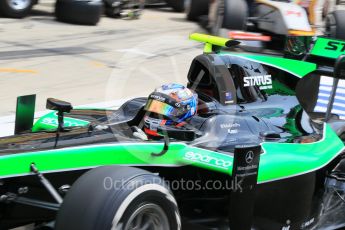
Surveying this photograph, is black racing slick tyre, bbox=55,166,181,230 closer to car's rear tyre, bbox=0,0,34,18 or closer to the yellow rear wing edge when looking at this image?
the yellow rear wing edge

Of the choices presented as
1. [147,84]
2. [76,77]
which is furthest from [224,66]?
[76,77]

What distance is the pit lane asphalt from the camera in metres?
8.42

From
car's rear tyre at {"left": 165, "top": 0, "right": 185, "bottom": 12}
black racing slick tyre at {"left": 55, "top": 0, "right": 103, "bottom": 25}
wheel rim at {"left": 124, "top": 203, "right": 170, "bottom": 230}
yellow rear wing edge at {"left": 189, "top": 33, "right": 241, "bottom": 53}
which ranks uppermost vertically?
yellow rear wing edge at {"left": 189, "top": 33, "right": 241, "bottom": 53}

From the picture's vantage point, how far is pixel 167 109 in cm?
405

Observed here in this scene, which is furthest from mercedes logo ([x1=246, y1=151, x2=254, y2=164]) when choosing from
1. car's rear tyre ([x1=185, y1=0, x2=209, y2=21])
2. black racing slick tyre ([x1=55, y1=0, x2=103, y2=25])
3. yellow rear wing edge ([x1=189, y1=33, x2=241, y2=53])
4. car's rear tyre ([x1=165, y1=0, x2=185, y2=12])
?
car's rear tyre ([x1=165, y1=0, x2=185, y2=12])

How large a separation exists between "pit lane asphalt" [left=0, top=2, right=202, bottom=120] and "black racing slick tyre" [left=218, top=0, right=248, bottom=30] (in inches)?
33.5

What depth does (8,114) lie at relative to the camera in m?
7.20

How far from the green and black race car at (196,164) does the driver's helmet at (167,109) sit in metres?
0.10

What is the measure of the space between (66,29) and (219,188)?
10.2m

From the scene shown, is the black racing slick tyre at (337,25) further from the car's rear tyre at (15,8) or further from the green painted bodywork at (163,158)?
the green painted bodywork at (163,158)

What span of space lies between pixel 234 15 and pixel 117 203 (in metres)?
9.36

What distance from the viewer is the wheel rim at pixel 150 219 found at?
3.17 meters

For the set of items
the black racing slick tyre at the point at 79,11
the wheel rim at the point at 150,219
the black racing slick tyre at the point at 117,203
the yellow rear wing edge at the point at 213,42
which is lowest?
the black racing slick tyre at the point at 79,11

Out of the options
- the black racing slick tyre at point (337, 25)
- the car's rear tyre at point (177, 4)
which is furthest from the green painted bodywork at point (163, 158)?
the car's rear tyre at point (177, 4)
